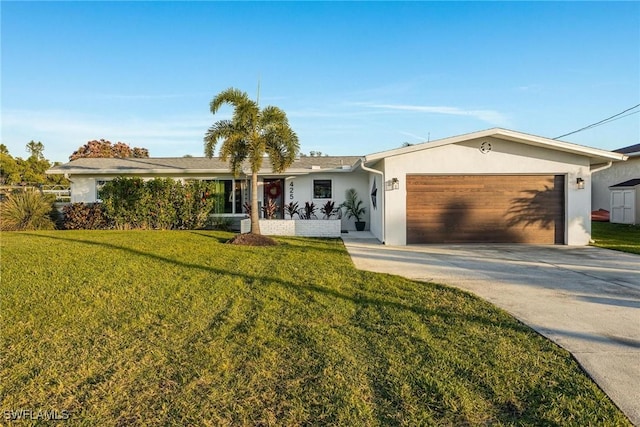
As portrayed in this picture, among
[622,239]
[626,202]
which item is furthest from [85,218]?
[626,202]

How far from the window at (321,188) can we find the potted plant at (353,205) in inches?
32.5

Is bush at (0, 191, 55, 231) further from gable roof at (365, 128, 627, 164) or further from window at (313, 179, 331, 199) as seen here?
gable roof at (365, 128, 627, 164)

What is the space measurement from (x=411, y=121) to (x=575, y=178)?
932cm

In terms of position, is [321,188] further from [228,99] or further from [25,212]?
[25,212]

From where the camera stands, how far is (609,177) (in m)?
20.1

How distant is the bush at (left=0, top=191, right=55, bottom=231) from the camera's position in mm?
13711

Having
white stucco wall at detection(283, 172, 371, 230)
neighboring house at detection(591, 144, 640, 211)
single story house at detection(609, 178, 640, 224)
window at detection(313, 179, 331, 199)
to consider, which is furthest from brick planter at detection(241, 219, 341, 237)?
single story house at detection(609, 178, 640, 224)

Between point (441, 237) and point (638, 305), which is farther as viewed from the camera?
point (441, 237)

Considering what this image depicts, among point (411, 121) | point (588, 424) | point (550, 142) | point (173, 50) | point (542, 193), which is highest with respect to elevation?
point (173, 50)

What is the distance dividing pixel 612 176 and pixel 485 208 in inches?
529

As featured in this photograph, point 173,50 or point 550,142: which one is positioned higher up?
point 173,50

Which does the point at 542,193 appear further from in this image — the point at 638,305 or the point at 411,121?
the point at 411,121

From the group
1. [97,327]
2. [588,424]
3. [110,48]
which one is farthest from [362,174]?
[588,424]

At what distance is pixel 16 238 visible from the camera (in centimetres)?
1067
